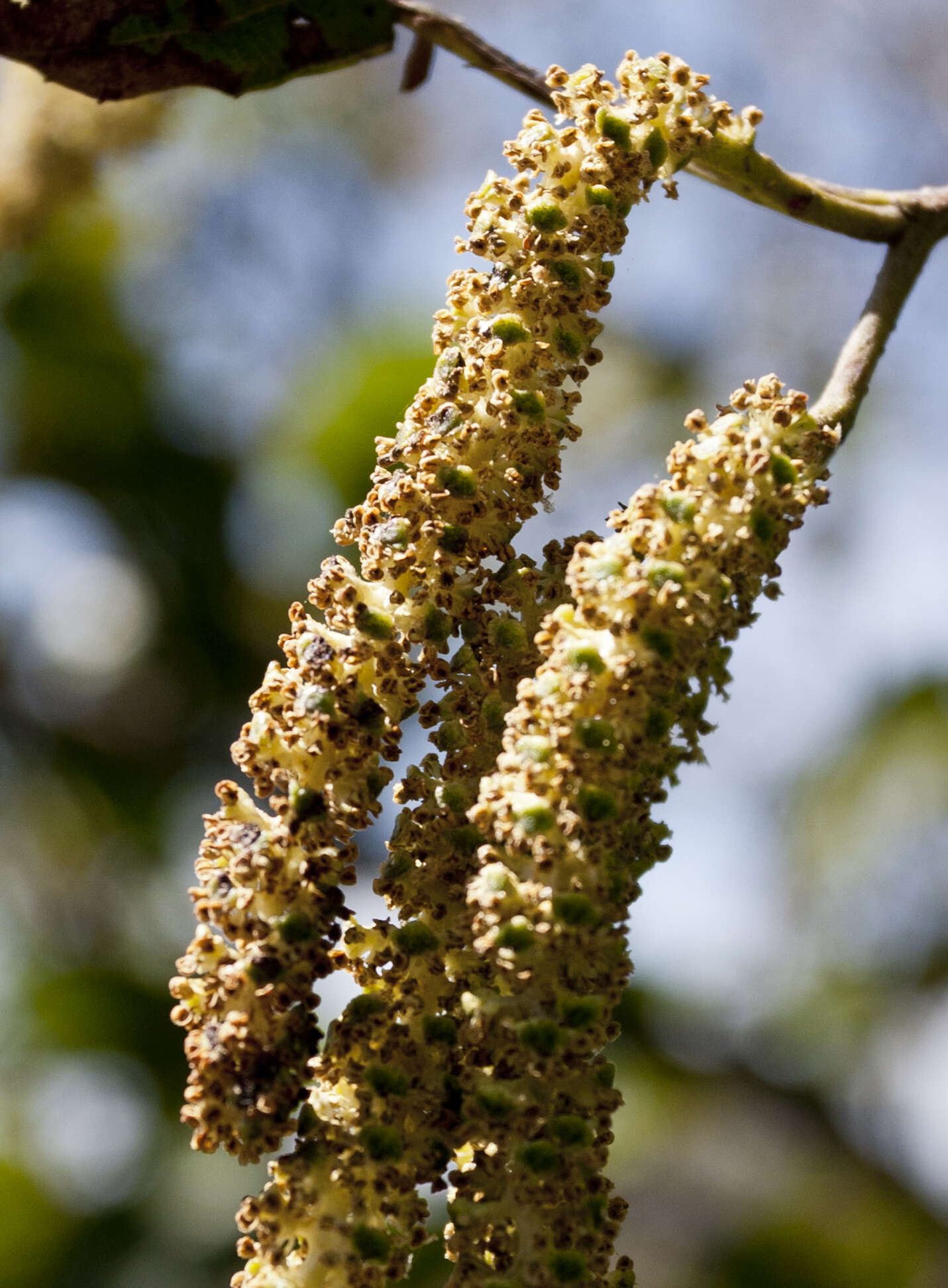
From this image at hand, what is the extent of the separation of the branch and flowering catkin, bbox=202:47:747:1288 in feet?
0.15

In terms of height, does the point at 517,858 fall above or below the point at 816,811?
below

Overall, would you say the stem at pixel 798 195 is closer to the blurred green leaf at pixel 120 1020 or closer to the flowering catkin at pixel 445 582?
the flowering catkin at pixel 445 582

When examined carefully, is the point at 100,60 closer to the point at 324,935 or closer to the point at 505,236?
the point at 505,236

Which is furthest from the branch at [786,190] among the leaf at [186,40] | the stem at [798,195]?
the leaf at [186,40]

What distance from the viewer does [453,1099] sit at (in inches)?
48.5

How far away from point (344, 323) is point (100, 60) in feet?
13.6

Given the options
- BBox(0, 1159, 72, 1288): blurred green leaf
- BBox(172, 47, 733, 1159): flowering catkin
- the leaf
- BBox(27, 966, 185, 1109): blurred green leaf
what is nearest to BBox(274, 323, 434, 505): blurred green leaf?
BBox(27, 966, 185, 1109): blurred green leaf

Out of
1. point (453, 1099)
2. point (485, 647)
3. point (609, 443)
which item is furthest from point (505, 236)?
point (609, 443)

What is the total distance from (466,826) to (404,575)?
259mm

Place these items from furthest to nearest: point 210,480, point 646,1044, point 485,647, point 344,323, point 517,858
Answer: point 344,323 < point 210,480 < point 646,1044 < point 485,647 < point 517,858

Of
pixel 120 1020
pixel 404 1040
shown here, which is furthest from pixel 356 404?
pixel 404 1040

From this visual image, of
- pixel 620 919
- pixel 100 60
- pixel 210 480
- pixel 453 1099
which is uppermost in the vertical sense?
pixel 210 480

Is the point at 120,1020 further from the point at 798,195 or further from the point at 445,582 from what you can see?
the point at 798,195

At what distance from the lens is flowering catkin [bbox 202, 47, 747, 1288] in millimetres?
1192
